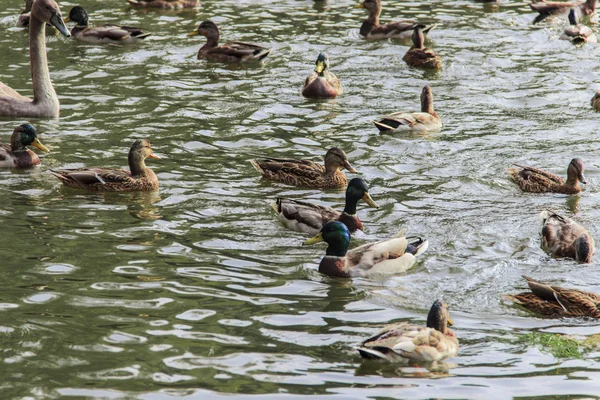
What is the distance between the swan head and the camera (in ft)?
53.0

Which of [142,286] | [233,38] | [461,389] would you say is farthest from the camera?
[233,38]

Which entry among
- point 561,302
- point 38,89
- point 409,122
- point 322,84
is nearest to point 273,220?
point 561,302

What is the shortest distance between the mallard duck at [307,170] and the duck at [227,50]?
19.7 ft

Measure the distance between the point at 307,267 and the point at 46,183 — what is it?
4.05 metres

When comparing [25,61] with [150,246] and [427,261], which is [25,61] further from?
[427,261]

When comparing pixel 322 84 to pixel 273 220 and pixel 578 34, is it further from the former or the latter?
pixel 578 34

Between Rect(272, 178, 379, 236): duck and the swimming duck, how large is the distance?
2.63m

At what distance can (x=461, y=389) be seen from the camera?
26.5ft

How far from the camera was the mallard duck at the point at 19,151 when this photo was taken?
13.7 metres

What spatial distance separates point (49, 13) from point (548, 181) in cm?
772

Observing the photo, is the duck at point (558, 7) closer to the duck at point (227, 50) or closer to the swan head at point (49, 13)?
the duck at point (227, 50)

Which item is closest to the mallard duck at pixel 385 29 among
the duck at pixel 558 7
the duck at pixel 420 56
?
the duck at pixel 420 56

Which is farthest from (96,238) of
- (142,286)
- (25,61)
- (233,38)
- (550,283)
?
(233,38)

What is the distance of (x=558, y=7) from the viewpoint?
76.0 ft
